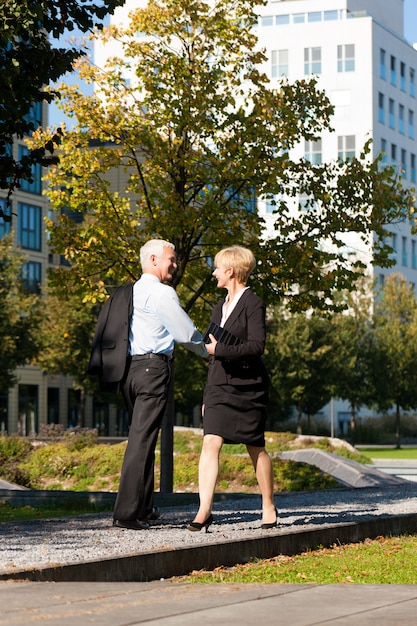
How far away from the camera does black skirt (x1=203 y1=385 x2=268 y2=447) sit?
8.95 metres

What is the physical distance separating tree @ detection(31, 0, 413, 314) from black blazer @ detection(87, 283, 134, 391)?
8.67m

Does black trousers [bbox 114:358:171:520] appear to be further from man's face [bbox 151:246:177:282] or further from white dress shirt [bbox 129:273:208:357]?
man's face [bbox 151:246:177:282]

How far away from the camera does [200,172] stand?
60.5ft

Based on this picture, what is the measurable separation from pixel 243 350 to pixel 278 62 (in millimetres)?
97351

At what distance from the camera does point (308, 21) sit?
103500 mm

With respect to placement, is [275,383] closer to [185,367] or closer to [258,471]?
[185,367]

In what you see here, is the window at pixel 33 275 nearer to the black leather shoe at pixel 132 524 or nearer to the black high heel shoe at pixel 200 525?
the black leather shoe at pixel 132 524

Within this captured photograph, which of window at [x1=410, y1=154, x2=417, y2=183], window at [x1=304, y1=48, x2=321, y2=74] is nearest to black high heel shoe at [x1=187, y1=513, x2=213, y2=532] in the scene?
window at [x1=304, y1=48, x2=321, y2=74]

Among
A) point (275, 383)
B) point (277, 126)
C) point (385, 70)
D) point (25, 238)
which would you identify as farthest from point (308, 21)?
point (277, 126)

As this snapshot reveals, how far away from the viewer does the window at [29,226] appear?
73812 mm

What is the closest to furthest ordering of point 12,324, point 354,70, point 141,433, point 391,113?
point 141,433 < point 12,324 < point 354,70 < point 391,113

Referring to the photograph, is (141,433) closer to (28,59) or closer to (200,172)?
(28,59)

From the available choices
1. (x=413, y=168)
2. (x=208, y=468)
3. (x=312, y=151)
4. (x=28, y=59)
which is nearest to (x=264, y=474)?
(x=208, y=468)

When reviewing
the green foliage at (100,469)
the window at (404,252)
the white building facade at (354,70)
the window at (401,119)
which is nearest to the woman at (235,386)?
the green foliage at (100,469)
